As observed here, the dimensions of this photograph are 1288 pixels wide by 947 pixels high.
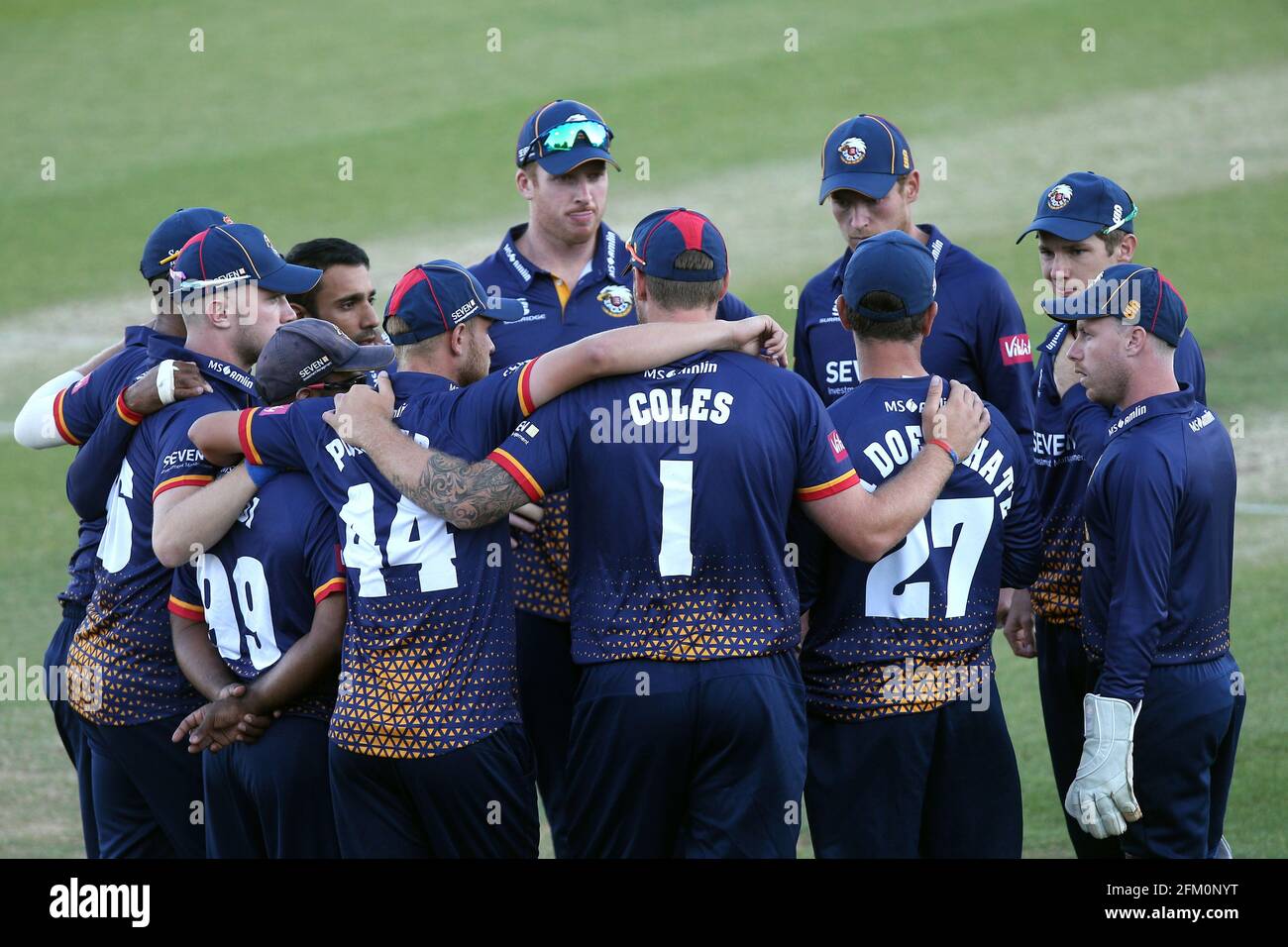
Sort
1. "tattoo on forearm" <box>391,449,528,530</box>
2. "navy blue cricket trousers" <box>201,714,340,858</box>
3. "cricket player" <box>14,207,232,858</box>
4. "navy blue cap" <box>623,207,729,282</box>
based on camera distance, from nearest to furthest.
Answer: "tattoo on forearm" <box>391,449,528,530</box>, "navy blue cap" <box>623,207,729,282</box>, "navy blue cricket trousers" <box>201,714,340,858</box>, "cricket player" <box>14,207,232,858</box>

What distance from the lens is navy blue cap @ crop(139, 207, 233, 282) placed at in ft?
18.6

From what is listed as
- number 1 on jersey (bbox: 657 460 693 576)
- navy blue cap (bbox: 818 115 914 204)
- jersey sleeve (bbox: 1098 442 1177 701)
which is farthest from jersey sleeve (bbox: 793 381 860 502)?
navy blue cap (bbox: 818 115 914 204)

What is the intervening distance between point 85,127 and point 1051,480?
49.8ft

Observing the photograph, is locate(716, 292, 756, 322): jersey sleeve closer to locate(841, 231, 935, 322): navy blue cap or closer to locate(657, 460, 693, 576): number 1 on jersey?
locate(841, 231, 935, 322): navy blue cap

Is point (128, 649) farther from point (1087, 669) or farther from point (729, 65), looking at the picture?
point (729, 65)

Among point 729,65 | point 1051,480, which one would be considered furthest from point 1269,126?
point 1051,480

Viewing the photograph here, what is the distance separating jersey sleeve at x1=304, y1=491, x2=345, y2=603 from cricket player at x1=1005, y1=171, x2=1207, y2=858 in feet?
7.28

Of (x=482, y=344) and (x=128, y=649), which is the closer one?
(x=482, y=344)

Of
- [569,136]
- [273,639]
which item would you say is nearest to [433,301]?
[273,639]

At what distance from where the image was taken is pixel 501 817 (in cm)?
458

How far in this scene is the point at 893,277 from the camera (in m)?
4.69

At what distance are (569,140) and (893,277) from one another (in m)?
1.68

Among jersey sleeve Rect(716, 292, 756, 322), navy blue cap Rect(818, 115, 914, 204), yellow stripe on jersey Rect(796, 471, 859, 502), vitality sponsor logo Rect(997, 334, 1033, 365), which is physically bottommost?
Result: yellow stripe on jersey Rect(796, 471, 859, 502)
